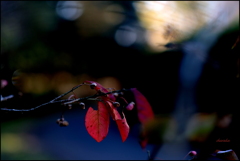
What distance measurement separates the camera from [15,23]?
2.41 meters

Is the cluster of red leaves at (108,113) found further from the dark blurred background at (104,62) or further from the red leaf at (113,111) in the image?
the dark blurred background at (104,62)

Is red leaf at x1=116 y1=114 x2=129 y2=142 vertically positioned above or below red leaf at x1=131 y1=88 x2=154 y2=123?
below

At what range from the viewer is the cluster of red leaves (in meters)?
0.56

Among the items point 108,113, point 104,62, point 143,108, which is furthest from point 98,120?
point 104,62

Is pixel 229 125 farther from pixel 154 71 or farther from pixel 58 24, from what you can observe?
pixel 58 24

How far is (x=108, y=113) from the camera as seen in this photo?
2.02 feet

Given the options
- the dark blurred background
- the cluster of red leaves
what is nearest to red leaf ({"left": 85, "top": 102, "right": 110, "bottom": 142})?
the cluster of red leaves

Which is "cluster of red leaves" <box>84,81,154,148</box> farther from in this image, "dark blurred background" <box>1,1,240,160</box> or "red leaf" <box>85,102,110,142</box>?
"dark blurred background" <box>1,1,240,160</box>

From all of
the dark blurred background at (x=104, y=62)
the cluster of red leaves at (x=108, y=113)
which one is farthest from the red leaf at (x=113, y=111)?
the dark blurred background at (x=104, y=62)

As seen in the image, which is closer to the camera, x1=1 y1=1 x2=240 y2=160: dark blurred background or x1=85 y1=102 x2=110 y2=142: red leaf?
x1=85 y1=102 x2=110 y2=142: red leaf

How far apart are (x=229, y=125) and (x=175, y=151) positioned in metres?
2.24

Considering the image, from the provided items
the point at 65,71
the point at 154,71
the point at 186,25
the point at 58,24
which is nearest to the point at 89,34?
the point at 58,24

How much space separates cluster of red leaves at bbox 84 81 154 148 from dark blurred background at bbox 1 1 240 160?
2.85 ft

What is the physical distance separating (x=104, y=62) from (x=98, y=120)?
3422mm
